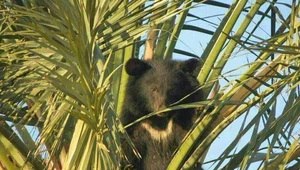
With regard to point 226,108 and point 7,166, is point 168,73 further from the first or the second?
point 7,166

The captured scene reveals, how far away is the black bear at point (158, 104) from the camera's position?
19.5 ft

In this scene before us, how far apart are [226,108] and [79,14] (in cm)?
161

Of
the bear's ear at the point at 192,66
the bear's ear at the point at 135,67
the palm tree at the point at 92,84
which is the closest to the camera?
the palm tree at the point at 92,84

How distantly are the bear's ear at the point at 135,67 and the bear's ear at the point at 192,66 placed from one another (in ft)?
1.09

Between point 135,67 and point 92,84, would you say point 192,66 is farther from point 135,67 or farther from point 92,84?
point 92,84

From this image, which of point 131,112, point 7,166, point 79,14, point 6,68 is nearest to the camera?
point 79,14

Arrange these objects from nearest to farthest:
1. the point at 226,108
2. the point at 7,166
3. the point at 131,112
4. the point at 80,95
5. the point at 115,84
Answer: the point at 80,95
the point at 7,166
the point at 226,108
the point at 115,84
the point at 131,112

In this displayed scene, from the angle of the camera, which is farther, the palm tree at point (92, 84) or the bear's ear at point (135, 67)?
the bear's ear at point (135, 67)

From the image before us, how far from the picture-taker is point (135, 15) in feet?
13.0

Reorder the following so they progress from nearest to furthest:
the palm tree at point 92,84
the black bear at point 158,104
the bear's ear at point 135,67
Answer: the palm tree at point 92,84
the bear's ear at point 135,67
the black bear at point 158,104

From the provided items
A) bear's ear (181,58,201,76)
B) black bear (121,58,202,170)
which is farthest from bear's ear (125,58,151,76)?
bear's ear (181,58,201,76)

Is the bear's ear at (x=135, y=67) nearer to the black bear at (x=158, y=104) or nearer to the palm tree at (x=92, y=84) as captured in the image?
the black bear at (x=158, y=104)

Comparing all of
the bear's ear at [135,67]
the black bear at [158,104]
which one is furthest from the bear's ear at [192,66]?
the bear's ear at [135,67]

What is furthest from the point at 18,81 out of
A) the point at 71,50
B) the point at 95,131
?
the point at 95,131
